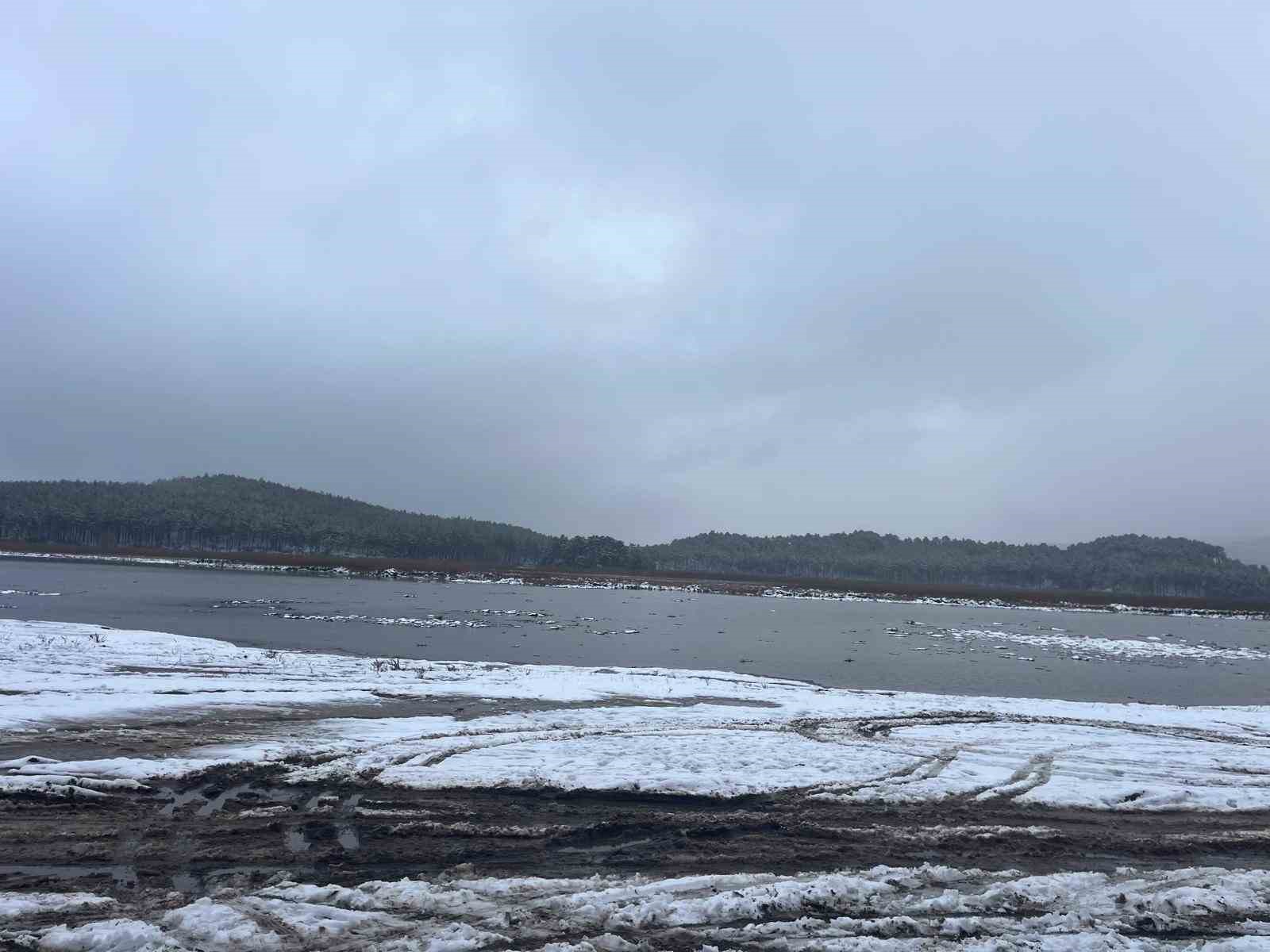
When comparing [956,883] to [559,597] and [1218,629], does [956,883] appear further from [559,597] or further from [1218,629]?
[1218,629]

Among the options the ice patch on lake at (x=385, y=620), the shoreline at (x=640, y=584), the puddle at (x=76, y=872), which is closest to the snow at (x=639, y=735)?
the puddle at (x=76, y=872)

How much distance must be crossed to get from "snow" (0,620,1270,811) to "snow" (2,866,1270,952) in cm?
345

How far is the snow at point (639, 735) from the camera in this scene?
39.2 feet

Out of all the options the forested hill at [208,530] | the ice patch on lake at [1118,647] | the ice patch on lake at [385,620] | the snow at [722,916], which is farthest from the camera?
the forested hill at [208,530]

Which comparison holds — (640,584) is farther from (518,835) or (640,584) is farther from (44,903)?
(44,903)

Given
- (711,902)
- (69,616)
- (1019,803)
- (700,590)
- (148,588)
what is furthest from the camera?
(700,590)

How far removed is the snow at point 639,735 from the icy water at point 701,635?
5966mm

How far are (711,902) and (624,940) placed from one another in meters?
1.12

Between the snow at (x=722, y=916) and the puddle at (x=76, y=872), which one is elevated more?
the puddle at (x=76, y=872)

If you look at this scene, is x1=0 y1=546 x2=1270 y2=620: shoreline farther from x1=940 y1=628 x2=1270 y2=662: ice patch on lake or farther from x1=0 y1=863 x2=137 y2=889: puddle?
x1=0 y1=863 x2=137 y2=889: puddle

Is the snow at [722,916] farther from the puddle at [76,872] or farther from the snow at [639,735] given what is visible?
the snow at [639,735]

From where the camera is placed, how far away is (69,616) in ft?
123

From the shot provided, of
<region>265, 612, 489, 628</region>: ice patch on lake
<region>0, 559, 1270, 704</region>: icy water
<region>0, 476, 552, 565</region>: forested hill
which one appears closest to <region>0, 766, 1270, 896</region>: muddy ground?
<region>0, 559, 1270, 704</region>: icy water

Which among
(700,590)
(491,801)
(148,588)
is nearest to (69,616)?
(148,588)
